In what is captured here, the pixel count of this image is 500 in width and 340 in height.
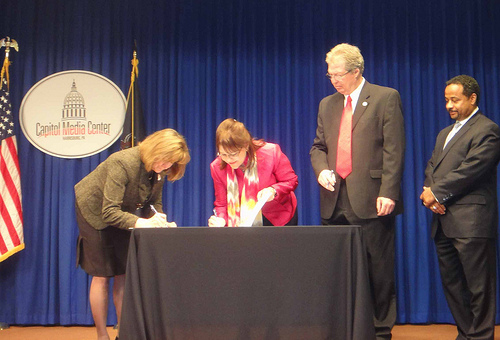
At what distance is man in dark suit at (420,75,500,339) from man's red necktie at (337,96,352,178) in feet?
2.09

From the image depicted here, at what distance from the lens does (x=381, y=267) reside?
2.64 meters

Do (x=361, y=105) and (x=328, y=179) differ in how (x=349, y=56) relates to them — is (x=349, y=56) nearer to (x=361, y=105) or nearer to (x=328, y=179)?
Result: (x=361, y=105)

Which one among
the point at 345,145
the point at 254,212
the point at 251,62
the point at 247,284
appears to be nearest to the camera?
the point at 247,284

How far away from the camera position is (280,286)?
7.13 ft

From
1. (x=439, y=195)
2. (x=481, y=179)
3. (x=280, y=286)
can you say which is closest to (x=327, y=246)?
(x=280, y=286)

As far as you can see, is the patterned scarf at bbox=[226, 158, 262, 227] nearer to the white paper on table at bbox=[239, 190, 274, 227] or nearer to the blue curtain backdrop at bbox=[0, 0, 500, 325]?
the white paper on table at bbox=[239, 190, 274, 227]

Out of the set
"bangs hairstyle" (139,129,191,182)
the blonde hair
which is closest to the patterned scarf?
"bangs hairstyle" (139,129,191,182)

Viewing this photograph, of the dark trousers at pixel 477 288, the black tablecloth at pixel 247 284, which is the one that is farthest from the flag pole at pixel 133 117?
the dark trousers at pixel 477 288

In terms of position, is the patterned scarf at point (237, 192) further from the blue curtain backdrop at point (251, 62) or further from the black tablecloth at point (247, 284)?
the blue curtain backdrop at point (251, 62)

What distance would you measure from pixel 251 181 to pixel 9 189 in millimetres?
2268

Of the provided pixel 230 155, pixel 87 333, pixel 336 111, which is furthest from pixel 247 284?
pixel 87 333

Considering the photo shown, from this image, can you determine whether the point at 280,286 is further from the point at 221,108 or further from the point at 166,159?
the point at 221,108

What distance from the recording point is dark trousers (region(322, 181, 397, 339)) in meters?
2.62

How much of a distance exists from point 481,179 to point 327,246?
1.38 meters
